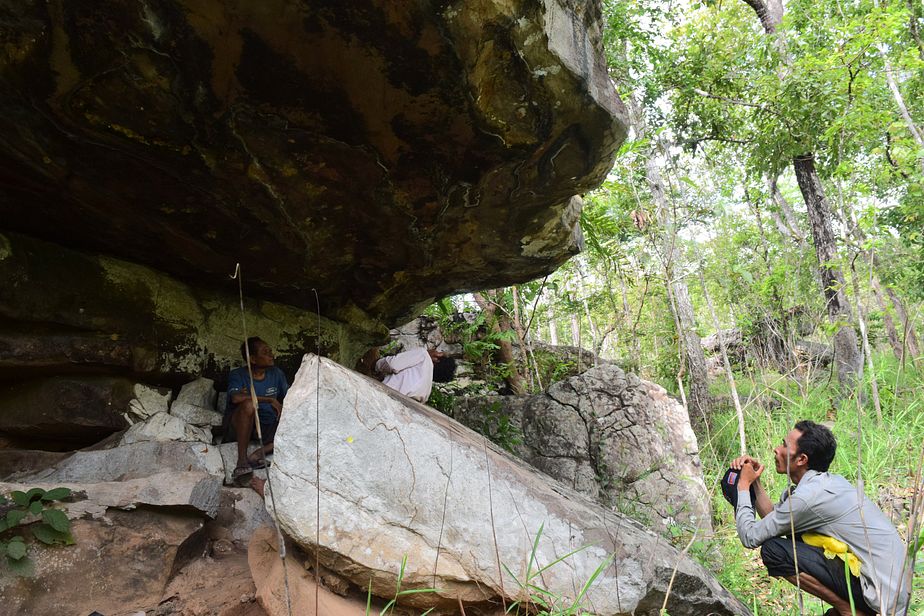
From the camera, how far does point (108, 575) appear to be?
2807 millimetres

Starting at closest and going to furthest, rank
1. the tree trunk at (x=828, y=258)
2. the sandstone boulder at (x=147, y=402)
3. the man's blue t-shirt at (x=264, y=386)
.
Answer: the sandstone boulder at (x=147, y=402) < the man's blue t-shirt at (x=264, y=386) < the tree trunk at (x=828, y=258)

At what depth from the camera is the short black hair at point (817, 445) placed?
2758mm

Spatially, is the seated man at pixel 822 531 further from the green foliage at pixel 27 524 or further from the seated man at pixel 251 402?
the green foliage at pixel 27 524

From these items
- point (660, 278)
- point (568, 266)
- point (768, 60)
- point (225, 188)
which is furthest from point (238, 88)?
point (768, 60)

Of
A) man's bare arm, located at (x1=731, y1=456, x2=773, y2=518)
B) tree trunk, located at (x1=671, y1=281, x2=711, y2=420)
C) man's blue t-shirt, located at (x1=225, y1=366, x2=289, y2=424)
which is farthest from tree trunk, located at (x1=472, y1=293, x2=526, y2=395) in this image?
man's bare arm, located at (x1=731, y1=456, x2=773, y2=518)

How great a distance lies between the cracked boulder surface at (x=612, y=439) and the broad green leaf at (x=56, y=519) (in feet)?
11.8

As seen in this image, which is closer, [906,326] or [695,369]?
[906,326]

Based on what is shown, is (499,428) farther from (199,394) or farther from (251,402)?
(199,394)

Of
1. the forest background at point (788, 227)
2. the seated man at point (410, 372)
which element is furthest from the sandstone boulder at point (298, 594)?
the forest background at point (788, 227)

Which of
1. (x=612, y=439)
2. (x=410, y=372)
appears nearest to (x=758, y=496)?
(x=612, y=439)

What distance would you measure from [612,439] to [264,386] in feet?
10.7

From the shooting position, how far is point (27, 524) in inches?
108

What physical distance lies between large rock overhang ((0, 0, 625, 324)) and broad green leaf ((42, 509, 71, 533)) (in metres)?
1.72

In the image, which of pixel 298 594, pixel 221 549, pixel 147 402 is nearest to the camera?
pixel 298 594
